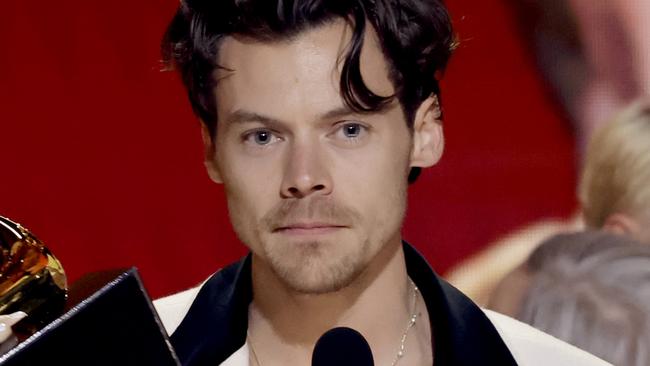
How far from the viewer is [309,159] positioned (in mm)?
1205

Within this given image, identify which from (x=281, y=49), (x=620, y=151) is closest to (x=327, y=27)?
(x=281, y=49)

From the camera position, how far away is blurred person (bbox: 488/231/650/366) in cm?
167

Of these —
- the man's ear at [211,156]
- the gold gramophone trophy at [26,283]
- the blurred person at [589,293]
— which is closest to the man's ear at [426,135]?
the man's ear at [211,156]

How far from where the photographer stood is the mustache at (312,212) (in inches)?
47.3

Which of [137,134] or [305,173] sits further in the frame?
[137,134]

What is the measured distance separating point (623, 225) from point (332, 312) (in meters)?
0.66

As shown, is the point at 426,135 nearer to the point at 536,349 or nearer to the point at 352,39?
the point at 352,39

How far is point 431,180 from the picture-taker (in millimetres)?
1731

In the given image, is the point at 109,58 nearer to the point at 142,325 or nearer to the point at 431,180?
the point at 431,180

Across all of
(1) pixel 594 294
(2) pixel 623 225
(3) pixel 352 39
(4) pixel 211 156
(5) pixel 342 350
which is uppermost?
(3) pixel 352 39

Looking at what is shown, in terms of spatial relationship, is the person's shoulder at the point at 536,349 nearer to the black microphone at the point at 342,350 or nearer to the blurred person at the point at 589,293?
the blurred person at the point at 589,293

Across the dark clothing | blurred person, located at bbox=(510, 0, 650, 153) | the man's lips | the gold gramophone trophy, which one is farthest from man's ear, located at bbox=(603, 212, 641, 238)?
the gold gramophone trophy

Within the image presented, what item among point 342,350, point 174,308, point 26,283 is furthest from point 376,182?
point 26,283

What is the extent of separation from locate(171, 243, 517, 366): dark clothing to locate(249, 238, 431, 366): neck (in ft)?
0.09
